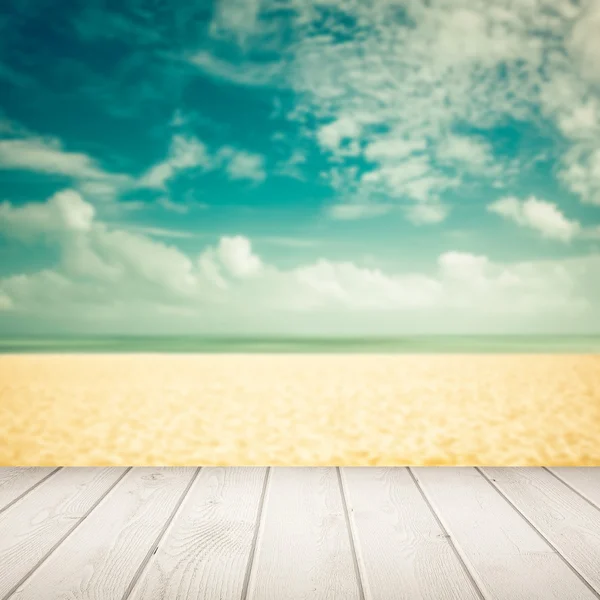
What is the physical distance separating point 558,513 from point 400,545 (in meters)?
0.50

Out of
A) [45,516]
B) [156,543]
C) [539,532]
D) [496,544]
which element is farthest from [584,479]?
[45,516]

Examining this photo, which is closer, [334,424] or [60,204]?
[334,424]

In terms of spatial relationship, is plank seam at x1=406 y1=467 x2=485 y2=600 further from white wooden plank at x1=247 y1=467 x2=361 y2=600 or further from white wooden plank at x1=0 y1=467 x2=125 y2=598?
white wooden plank at x1=0 y1=467 x2=125 y2=598

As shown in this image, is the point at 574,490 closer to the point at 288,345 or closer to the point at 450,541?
the point at 450,541

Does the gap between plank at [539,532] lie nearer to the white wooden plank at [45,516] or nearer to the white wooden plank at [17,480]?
the white wooden plank at [45,516]

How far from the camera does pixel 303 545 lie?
1.24m

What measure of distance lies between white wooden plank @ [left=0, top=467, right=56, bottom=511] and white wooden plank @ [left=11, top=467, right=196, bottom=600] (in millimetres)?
262

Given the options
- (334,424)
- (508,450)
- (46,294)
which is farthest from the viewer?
(46,294)

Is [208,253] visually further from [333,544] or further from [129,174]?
[333,544]

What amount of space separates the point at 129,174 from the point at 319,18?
16.1 meters

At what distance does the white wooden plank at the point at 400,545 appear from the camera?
3.44 feet

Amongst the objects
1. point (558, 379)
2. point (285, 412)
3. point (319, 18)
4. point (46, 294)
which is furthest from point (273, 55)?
point (285, 412)

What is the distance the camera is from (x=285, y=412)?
4.15 m

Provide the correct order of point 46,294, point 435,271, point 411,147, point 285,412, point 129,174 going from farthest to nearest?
point 129,174
point 435,271
point 411,147
point 46,294
point 285,412
